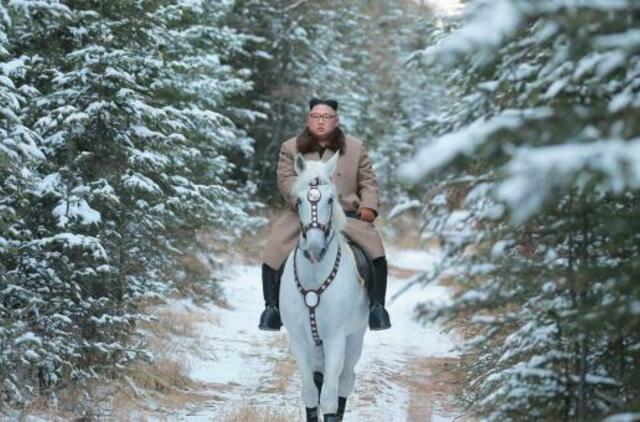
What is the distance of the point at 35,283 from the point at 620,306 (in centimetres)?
586

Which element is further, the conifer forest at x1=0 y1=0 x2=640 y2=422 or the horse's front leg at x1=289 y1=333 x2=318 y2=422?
the horse's front leg at x1=289 y1=333 x2=318 y2=422

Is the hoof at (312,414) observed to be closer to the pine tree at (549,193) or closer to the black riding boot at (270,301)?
the black riding boot at (270,301)

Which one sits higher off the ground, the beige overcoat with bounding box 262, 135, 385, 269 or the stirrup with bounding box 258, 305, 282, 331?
the beige overcoat with bounding box 262, 135, 385, 269

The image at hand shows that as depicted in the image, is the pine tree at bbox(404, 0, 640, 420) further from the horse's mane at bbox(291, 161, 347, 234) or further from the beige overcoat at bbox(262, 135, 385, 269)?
the beige overcoat at bbox(262, 135, 385, 269)

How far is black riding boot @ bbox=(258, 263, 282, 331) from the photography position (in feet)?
23.7

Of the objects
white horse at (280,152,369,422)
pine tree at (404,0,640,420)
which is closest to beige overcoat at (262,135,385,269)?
white horse at (280,152,369,422)

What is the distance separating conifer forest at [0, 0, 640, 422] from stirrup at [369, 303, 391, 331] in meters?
0.66

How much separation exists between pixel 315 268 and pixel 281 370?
4630mm

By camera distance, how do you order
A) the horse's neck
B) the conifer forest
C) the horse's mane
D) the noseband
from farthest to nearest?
the horse's neck → the horse's mane → the noseband → the conifer forest

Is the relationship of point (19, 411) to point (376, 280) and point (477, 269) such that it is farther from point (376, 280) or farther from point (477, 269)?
point (477, 269)

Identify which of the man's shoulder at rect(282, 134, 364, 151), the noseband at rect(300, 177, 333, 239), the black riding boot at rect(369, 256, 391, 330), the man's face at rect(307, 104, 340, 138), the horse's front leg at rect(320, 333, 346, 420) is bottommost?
the horse's front leg at rect(320, 333, 346, 420)

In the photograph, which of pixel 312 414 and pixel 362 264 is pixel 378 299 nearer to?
pixel 362 264

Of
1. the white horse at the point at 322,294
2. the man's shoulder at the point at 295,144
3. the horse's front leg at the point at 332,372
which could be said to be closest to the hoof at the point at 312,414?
the white horse at the point at 322,294

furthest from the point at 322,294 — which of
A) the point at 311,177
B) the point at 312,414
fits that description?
the point at 312,414
